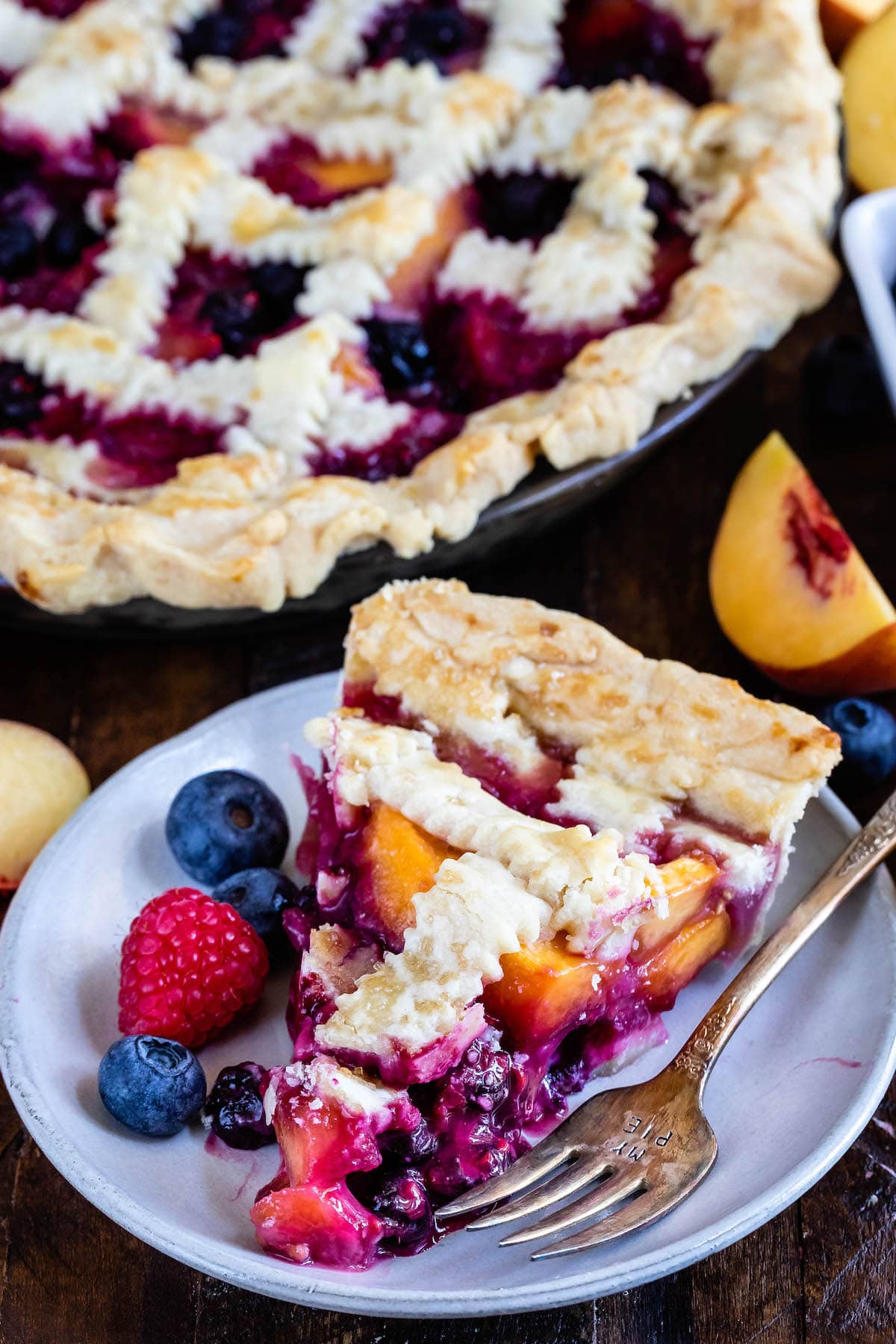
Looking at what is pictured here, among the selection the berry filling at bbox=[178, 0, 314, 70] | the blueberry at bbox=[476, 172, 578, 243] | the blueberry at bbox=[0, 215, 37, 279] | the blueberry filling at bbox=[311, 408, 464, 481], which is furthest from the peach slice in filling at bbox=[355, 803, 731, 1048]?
the berry filling at bbox=[178, 0, 314, 70]

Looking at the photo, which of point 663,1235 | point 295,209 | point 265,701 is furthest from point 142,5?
point 663,1235

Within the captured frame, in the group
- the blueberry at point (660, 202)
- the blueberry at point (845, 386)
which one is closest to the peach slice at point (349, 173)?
the blueberry at point (660, 202)

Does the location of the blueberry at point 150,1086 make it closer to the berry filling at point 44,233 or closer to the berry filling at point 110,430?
the berry filling at point 110,430

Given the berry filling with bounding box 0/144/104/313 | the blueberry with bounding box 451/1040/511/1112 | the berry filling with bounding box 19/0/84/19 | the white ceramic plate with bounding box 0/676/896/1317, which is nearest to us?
the white ceramic plate with bounding box 0/676/896/1317

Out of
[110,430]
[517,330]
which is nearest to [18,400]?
[110,430]

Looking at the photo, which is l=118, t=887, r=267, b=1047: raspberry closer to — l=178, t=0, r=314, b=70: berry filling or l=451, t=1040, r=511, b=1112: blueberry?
l=451, t=1040, r=511, b=1112: blueberry

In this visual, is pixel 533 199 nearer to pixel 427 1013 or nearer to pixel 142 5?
pixel 142 5
